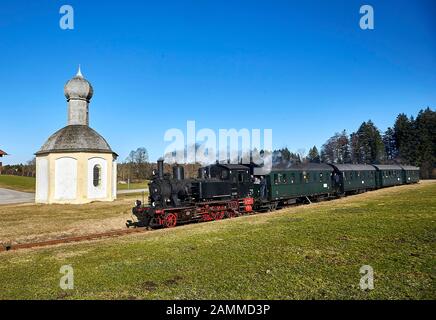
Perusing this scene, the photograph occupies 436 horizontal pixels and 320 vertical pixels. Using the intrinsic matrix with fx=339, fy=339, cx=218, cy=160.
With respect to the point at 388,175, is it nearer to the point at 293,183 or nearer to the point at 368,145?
the point at 293,183

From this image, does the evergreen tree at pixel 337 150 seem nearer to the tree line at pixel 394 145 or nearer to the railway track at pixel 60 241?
the tree line at pixel 394 145

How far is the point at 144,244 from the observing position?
508 inches

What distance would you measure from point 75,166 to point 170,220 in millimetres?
19255

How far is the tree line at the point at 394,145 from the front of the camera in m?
83.4

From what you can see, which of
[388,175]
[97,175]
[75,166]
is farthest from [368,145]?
[75,166]

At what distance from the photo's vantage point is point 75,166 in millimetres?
33281

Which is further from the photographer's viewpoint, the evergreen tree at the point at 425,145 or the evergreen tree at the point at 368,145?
the evergreen tree at the point at 368,145

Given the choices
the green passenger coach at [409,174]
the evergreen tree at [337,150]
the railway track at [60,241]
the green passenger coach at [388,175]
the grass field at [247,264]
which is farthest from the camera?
the evergreen tree at [337,150]

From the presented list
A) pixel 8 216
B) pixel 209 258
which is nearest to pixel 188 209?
pixel 209 258

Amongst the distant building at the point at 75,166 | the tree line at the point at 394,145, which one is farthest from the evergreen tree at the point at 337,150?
the distant building at the point at 75,166

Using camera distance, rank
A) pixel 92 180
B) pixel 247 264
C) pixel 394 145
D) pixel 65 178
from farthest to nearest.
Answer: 1. pixel 394 145
2. pixel 92 180
3. pixel 65 178
4. pixel 247 264

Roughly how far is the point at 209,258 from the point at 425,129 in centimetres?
9230

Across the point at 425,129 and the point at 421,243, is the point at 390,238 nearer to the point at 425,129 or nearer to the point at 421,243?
the point at 421,243

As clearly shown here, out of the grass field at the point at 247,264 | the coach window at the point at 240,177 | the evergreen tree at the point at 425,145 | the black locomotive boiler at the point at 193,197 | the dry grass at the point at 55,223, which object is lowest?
the dry grass at the point at 55,223
